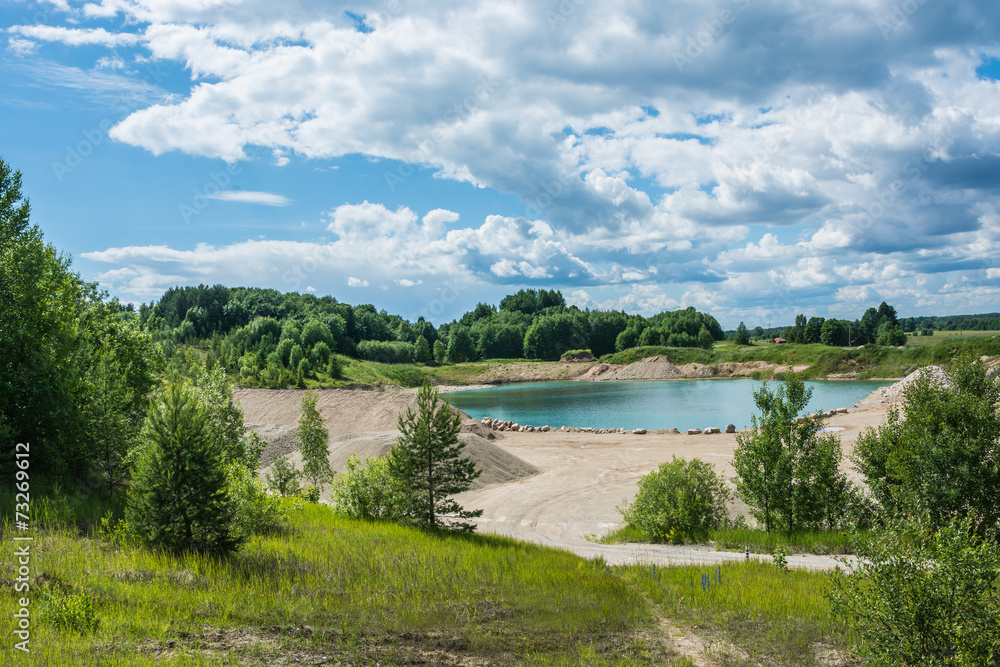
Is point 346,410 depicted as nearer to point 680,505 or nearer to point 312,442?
point 312,442

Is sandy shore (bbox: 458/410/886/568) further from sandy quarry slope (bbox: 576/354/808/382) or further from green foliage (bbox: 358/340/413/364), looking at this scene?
green foliage (bbox: 358/340/413/364)

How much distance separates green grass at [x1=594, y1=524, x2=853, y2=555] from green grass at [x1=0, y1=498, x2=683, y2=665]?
8805 mm

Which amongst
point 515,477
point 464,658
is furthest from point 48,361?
point 515,477

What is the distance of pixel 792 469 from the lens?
2030 cm

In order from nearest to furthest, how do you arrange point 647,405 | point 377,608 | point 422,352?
point 377,608 < point 647,405 < point 422,352

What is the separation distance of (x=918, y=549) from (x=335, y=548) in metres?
11.9

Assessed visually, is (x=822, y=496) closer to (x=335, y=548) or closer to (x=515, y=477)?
(x=335, y=548)

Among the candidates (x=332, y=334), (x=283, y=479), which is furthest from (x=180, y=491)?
(x=332, y=334)

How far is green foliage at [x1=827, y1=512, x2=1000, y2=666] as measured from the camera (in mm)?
7238

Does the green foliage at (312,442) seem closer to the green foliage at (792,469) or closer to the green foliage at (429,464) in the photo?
the green foliage at (429,464)

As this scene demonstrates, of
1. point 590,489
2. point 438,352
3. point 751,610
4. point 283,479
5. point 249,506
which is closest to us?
point 751,610

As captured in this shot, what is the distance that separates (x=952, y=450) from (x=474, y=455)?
992 inches

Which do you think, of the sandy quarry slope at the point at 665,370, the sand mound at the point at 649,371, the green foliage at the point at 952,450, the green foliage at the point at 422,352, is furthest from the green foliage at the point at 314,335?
the green foliage at the point at 952,450

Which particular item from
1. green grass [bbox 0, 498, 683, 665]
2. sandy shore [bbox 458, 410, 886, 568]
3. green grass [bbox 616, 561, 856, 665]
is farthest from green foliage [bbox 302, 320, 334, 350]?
green grass [bbox 616, 561, 856, 665]
